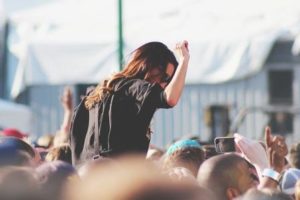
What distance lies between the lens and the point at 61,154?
6.62m

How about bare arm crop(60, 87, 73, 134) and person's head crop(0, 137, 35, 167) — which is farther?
Answer: bare arm crop(60, 87, 73, 134)

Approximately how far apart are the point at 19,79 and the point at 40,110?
2.03ft

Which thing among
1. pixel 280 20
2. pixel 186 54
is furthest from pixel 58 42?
pixel 186 54

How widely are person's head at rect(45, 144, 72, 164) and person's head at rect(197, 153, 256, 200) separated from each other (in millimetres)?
2053

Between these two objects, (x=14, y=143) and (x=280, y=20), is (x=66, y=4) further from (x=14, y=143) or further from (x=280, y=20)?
(x=14, y=143)

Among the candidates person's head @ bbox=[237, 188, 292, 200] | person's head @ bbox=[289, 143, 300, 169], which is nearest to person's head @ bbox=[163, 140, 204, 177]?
person's head @ bbox=[289, 143, 300, 169]

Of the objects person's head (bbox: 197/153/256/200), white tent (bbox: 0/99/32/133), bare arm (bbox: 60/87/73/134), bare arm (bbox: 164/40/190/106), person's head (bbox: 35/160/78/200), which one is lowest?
white tent (bbox: 0/99/32/133)

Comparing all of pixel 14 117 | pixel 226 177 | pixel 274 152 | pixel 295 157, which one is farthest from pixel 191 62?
pixel 226 177

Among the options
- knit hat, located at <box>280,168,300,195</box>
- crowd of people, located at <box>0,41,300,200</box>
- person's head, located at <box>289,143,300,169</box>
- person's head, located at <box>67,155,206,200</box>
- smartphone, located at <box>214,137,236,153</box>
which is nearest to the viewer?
person's head, located at <box>67,155,206,200</box>

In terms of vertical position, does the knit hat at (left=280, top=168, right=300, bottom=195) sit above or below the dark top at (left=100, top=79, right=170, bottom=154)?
below

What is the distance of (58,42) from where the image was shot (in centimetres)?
1961

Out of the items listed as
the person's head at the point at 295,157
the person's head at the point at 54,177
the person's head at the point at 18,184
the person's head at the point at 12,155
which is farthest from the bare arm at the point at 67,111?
the person's head at the point at 18,184

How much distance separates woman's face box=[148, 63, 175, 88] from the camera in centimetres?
602

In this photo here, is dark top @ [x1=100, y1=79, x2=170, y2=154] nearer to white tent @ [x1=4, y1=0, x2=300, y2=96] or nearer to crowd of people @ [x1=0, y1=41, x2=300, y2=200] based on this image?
crowd of people @ [x1=0, y1=41, x2=300, y2=200]
